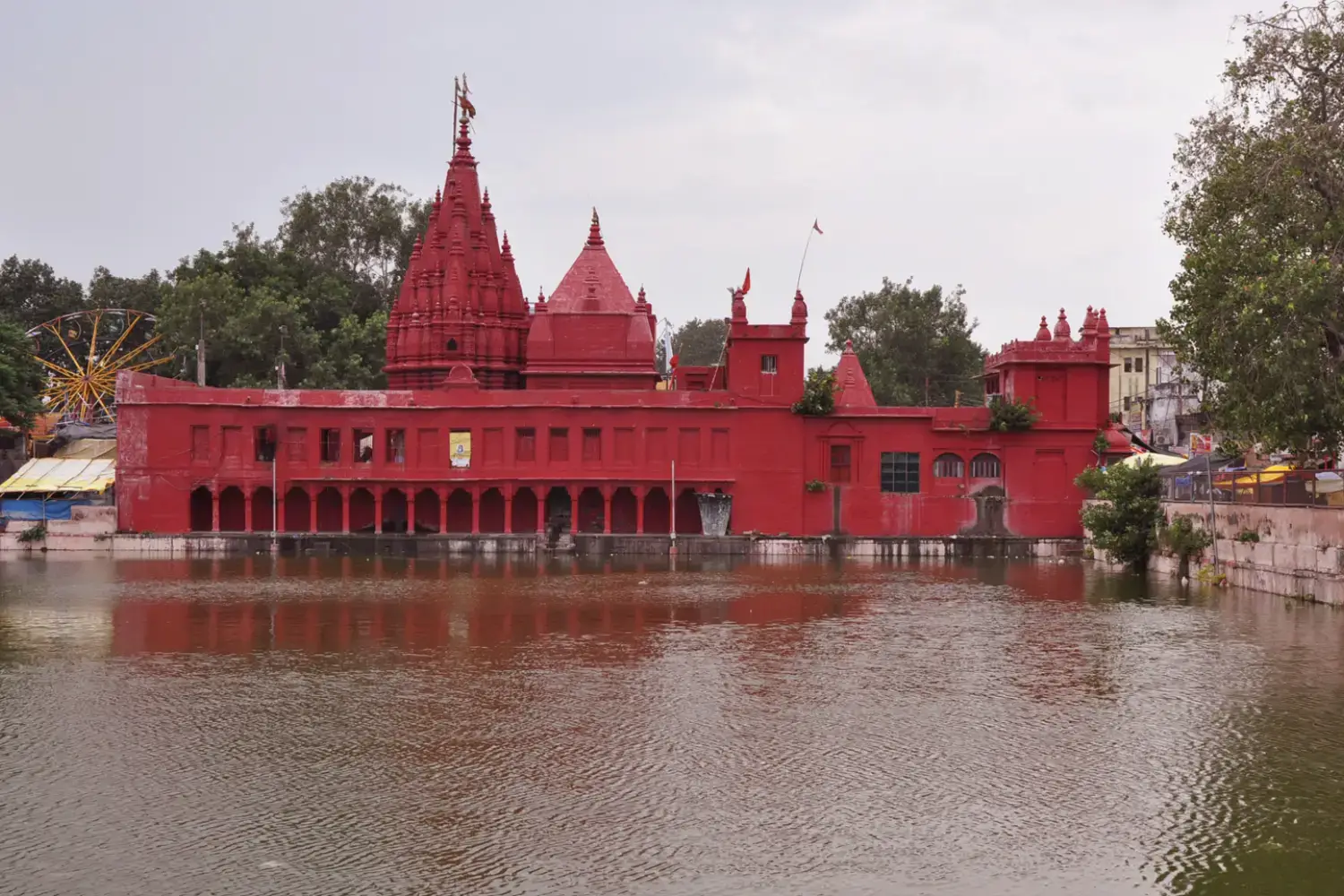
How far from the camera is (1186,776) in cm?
1348

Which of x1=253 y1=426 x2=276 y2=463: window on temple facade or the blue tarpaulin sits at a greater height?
x1=253 y1=426 x2=276 y2=463: window on temple facade

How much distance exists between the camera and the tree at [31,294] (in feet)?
233

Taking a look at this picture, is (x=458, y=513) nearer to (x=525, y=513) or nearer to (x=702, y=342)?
(x=525, y=513)

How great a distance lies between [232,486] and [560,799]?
117 ft

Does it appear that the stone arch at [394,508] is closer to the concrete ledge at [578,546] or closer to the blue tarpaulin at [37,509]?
the concrete ledge at [578,546]

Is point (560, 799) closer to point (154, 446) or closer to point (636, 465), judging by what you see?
point (636, 465)

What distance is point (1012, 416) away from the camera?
43.8 m

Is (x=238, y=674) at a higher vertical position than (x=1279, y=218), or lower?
lower

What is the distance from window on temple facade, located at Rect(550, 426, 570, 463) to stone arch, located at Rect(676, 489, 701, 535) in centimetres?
402

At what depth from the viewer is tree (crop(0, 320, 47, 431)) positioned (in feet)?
161

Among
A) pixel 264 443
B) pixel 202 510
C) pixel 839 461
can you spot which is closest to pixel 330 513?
pixel 264 443

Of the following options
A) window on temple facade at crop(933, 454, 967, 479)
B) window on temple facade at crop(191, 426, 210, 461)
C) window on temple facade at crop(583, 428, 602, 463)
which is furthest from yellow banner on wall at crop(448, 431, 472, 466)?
window on temple facade at crop(933, 454, 967, 479)

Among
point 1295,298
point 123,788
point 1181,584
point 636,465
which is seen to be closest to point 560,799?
point 123,788

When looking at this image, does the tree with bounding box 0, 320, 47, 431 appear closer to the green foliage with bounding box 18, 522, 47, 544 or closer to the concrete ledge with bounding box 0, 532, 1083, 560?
the green foliage with bounding box 18, 522, 47, 544
